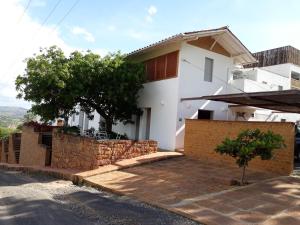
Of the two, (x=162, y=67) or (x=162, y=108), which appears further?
(x=162, y=67)

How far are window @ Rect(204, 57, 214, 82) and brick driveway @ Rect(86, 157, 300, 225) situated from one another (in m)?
6.60

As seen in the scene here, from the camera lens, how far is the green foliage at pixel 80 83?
17.0m

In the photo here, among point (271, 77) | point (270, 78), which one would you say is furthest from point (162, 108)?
point (271, 77)

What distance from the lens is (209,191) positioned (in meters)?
10.5

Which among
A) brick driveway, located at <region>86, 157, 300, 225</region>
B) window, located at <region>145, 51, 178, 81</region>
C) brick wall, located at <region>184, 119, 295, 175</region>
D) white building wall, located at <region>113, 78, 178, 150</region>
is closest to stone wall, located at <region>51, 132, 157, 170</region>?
brick driveway, located at <region>86, 157, 300, 225</region>

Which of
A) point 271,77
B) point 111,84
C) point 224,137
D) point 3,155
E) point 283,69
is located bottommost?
point 3,155

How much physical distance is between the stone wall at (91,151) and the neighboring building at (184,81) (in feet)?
8.91

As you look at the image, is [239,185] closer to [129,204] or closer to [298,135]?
[129,204]

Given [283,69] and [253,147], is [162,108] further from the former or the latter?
[283,69]

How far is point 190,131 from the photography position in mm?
17031

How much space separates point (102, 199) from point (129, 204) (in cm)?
106

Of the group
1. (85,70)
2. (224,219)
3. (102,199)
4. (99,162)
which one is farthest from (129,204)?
(85,70)

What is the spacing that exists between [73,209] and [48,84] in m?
9.05

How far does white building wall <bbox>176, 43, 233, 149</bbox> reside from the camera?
738 inches
